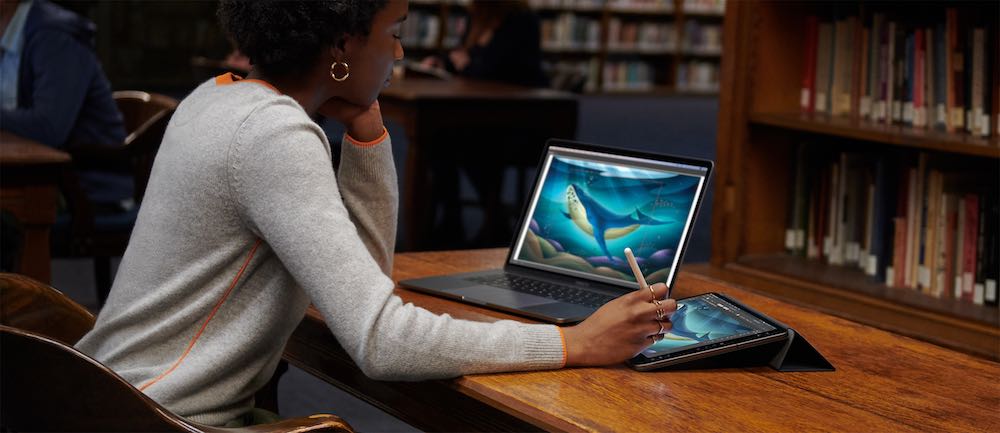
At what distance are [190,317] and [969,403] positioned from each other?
0.92 metres

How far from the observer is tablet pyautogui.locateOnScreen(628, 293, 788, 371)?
1.50 m

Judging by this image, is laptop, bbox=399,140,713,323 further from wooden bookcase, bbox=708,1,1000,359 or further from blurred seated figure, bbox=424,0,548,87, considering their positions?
blurred seated figure, bbox=424,0,548,87

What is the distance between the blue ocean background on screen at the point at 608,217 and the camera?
1860 millimetres

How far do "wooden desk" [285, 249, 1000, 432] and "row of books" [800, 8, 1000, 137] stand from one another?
4.07 feet

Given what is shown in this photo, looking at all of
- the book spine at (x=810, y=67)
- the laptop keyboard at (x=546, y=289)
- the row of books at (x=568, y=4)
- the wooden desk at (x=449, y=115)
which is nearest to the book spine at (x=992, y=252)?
the book spine at (x=810, y=67)

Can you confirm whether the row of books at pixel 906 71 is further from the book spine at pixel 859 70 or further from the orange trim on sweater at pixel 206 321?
the orange trim on sweater at pixel 206 321

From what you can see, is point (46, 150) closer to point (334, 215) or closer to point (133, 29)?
point (334, 215)

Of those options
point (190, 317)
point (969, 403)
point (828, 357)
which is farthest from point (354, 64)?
point (969, 403)

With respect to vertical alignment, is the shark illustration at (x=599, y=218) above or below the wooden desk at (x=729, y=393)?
above

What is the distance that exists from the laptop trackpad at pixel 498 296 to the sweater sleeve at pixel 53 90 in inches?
81.8

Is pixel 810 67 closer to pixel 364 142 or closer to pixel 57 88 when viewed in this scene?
pixel 364 142

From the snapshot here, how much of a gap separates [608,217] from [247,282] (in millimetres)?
644

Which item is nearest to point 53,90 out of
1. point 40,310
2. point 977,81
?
point 40,310

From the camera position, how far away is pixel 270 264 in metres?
1.51
